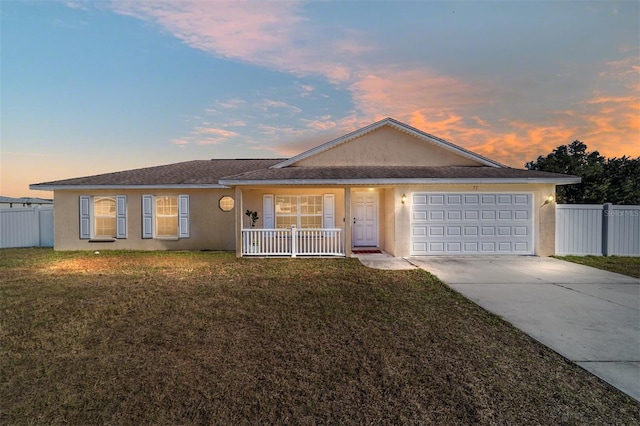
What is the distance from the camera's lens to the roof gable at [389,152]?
12133mm

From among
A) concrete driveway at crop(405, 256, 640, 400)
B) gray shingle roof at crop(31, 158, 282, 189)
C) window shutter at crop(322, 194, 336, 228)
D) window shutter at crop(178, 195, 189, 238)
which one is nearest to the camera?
concrete driveway at crop(405, 256, 640, 400)

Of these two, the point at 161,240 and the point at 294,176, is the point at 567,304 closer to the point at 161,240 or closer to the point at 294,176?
the point at 294,176

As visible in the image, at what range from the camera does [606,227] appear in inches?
410

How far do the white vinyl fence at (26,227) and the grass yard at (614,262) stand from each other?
72.3 feet

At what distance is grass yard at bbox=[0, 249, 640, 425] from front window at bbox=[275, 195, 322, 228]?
6514mm

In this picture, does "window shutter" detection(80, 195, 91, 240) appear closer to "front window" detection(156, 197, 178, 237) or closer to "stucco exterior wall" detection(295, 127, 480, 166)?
"front window" detection(156, 197, 178, 237)

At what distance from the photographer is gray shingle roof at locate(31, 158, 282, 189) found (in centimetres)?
1199

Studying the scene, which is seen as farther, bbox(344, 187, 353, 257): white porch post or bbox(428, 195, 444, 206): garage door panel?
bbox(428, 195, 444, 206): garage door panel

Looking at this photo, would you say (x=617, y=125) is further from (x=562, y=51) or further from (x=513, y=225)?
(x=513, y=225)

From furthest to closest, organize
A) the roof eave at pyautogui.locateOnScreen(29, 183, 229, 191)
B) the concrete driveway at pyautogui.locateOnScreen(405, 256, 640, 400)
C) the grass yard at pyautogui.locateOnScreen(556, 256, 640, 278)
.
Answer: the roof eave at pyautogui.locateOnScreen(29, 183, 229, 191) → the grass yard at pyautogui.locateOnScreen(556, 256, 640, 278) → the concrete driveway at pyautogui.locateOnScreen(405, 256, 640, 400)

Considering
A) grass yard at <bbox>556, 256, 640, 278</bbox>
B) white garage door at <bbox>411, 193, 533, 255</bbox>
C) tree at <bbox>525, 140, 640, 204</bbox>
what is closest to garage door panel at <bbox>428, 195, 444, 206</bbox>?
white garage door at <bbox>411, 193, 533, 255</bbox>

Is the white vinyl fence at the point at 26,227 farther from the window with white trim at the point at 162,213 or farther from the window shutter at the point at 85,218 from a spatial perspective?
the window with white trim at the point at 162,213

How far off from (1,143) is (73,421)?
732 inches

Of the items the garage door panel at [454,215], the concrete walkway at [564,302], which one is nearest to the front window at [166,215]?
the concrete walkway at [564,302]
